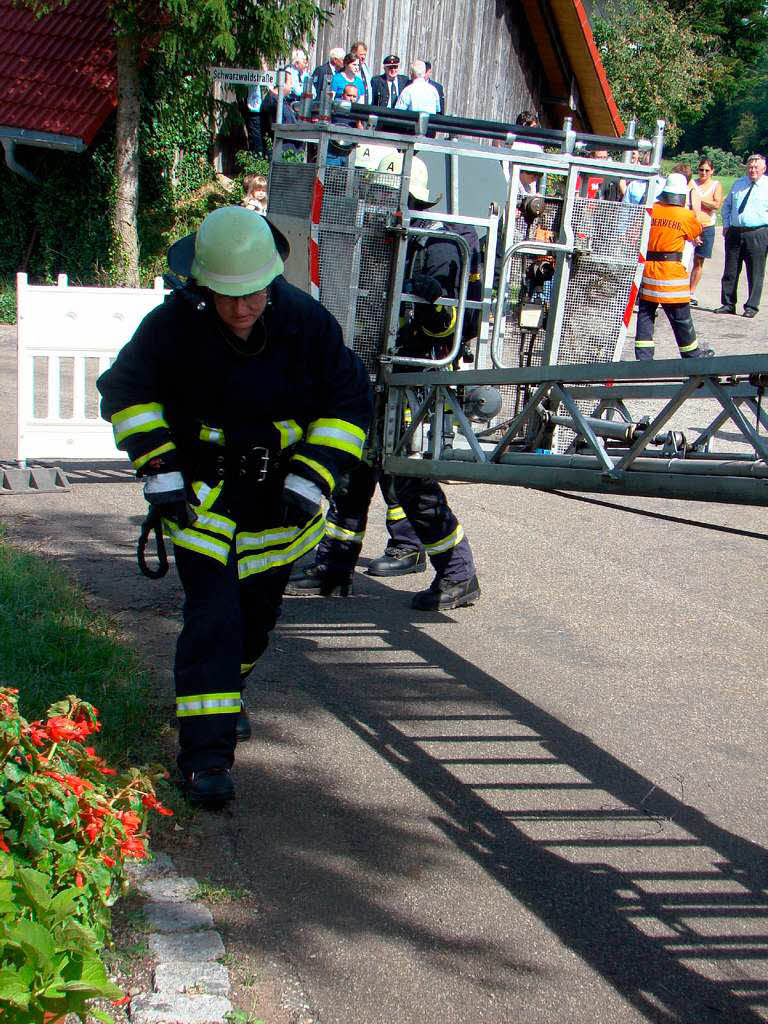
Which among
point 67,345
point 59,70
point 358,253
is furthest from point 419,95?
point 358,253

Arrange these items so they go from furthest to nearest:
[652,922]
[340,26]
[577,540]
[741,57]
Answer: [741,57] < [340,26] < [577,540] < [652,922]

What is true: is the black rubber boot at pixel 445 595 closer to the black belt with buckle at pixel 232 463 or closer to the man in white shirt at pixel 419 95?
the black belt with buckle at pixel 232 463

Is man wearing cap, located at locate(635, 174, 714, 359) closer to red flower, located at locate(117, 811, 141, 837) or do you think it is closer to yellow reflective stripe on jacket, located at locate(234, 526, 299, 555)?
yellow reflective stripe on jacket, located at locate(234, 526, 299, 555)

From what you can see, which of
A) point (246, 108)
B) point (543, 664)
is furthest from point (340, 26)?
point (543, 664)

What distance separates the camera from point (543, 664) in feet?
18.0

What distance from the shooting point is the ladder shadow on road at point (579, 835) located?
3281 millimetres

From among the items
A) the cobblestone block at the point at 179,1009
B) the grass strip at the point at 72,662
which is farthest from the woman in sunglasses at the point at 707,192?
the cobblestone block at the point at 179,1009

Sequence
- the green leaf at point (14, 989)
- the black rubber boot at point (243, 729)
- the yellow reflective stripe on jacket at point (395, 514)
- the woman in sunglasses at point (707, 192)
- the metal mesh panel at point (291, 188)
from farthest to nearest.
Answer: the woman in sunglasses at point (707, 192) < the metal mesh panel at point (291, 188) < the yellow reflective stripe on jacket at point (395, 514) < the black rubber boot at point (243, 729) < the green leaf at point (14, 989)

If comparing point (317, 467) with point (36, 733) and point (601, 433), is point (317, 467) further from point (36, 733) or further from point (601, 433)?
point (601, 433)

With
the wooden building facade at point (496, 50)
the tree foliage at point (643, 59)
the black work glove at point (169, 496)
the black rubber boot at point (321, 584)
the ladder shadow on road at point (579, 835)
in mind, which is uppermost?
the tree foliage at point (643, 59)

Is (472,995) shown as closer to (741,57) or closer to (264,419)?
(264,419)

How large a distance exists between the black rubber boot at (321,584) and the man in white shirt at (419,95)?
32.5 ft

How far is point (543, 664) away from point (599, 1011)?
8.26 ft

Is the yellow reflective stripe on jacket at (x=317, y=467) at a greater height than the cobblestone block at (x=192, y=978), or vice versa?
the yellow reflective stripe on jacket at (x=317, y=467)
